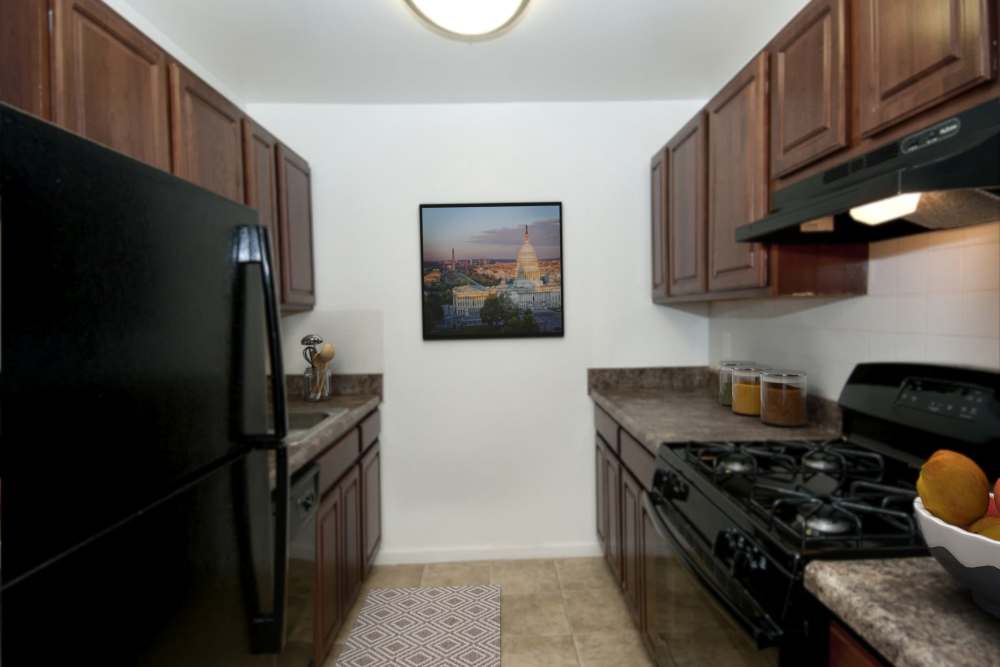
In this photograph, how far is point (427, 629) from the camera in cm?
225

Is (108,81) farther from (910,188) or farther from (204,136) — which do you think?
(910,188)

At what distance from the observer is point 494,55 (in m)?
2.28

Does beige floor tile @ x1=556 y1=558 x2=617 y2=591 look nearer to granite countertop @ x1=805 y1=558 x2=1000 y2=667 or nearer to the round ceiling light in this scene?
granite countertop @ x1=805 y1=558 x2=1000 y2=667

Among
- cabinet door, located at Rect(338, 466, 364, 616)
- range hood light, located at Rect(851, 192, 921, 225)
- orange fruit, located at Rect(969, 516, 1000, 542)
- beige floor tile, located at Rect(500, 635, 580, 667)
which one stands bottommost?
beige floor tile, located at Rect(500, 635, 580, 667)

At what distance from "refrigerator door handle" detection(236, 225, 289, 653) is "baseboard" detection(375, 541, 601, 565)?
1805mm

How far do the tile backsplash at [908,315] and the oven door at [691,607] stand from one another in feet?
2.80

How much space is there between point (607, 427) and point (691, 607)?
48.9 inches

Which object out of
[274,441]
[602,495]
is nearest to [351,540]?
[602,495]

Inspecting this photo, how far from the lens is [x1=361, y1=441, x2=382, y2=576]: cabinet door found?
2506 millimetres

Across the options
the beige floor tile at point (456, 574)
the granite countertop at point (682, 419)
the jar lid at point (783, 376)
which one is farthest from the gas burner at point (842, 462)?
the beige floor tile at point (456, 574)

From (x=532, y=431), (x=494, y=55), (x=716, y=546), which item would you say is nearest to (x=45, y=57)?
(x=494, y=55)

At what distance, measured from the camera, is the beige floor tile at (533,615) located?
7.34ft

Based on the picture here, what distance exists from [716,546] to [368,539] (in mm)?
1882

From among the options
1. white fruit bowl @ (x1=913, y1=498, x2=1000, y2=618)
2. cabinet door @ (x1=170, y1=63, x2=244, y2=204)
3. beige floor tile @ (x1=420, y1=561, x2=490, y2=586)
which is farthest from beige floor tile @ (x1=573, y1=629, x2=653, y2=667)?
cabinet door @ (x1=170, y1=63, x2=244, y2=204)
